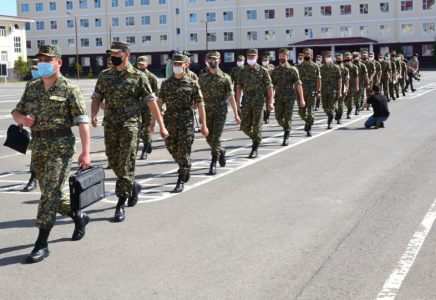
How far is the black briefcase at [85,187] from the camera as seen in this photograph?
6621 mm

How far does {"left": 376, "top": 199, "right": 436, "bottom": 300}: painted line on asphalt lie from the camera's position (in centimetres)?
520

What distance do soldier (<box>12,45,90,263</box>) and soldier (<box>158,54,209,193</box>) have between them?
9.70 feet

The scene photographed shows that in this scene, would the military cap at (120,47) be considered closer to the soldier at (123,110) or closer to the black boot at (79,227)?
the soldier at (123,110)

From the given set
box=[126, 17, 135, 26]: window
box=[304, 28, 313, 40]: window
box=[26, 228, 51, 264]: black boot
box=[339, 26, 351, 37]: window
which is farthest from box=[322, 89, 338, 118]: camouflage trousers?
box=[126, 17, 135, 26]: window

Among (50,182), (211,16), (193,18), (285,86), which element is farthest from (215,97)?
(193,18)

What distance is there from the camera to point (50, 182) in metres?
6.32

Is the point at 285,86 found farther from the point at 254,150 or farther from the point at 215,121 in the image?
the point at 215,121

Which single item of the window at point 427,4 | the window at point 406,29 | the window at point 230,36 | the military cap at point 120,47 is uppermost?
the window at point 427,4

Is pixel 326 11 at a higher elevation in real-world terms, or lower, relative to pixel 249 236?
higher

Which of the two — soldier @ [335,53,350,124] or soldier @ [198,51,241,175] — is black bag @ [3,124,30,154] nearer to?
soldier @ [198,51,241,175]

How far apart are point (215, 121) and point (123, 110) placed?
3421 millimetres

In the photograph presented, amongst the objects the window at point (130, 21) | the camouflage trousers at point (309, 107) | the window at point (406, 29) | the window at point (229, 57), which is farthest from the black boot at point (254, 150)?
the window at point (130, 21)

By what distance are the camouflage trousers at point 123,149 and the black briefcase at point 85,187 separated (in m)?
0.69

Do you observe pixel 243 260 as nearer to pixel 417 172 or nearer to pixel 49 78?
pixel 49 78
